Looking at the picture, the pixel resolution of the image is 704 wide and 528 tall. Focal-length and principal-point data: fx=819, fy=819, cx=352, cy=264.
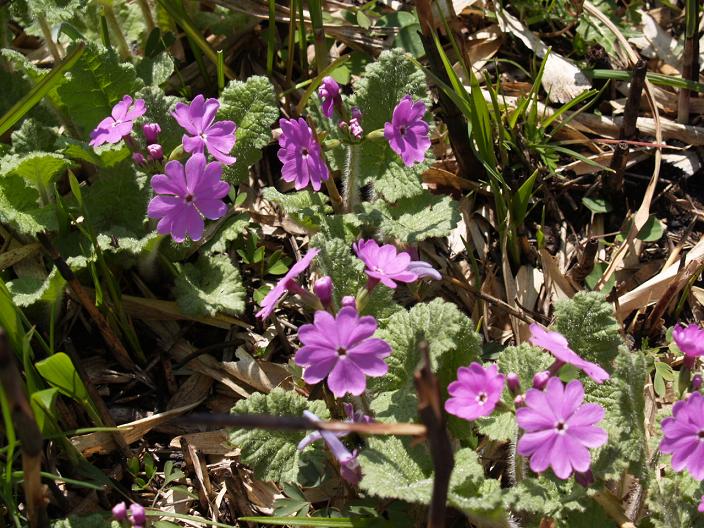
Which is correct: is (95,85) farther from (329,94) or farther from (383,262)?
(383,262)

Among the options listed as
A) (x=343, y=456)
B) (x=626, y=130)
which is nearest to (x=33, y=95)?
(x=343, y=456)

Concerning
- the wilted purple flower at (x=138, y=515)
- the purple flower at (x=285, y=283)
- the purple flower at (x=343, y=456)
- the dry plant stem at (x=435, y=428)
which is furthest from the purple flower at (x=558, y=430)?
the wilted purple flower at (x=138, y=515)

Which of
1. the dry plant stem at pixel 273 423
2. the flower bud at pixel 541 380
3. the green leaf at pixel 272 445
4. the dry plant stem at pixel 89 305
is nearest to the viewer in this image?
the dry plant stem at pixel 273 423

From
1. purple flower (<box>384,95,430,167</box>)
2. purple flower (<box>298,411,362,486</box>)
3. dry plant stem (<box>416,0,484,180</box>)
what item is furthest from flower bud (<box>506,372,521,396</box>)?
dry plant stem (<box>416,0,484,180</box>)

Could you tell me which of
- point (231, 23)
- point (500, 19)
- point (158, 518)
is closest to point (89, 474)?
point (158, 518)

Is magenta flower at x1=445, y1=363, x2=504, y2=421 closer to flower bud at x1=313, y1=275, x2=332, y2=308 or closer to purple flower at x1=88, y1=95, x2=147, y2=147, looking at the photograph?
flower bud at x1=313, y1=275, x2=332, y2=308

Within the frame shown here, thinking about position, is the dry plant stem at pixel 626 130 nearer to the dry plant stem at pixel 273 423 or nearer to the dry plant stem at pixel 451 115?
the dry plant stem at pixel 451 115
